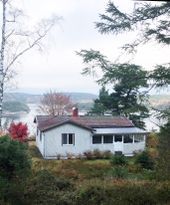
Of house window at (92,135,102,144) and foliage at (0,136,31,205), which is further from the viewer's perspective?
house window at (92,135,102,144)

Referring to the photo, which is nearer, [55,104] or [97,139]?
[97,139]

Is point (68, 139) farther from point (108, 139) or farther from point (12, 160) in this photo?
point (12, 160)

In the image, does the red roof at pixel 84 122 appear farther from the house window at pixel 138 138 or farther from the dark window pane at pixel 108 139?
the house window at pixel 138 138

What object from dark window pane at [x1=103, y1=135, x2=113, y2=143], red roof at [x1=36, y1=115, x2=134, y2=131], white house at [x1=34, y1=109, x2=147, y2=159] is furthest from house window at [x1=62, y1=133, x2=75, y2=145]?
dark window pane at [x1=103, y1=135, x2=113, y2=143]

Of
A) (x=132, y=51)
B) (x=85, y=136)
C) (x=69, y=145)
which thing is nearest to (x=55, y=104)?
(x=85, y=136)

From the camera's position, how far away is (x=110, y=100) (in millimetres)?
45531

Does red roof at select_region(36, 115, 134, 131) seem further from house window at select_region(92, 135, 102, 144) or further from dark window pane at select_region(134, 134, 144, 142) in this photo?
dark window pane at select_region(134, 134, 144, 142)

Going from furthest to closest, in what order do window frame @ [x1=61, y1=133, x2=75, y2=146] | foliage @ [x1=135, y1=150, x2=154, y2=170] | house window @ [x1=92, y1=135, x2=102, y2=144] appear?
house window @ [x1=92, y1=135, x2=102, y2=144] → window frame @ [x1=61, y1=133, x2=75, y2=146] → foliage @ [x1=135, y1=150, x2=154, y2=170]

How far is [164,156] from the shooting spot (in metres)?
15.1

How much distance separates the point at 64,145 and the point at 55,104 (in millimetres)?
21745

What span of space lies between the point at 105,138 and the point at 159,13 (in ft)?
77.6

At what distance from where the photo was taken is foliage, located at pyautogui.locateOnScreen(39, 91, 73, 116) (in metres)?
56.3

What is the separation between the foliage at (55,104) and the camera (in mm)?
56344

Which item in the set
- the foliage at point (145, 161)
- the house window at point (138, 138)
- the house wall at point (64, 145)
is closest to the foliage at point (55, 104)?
the house window at point (138, 138)
